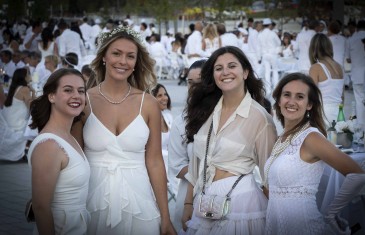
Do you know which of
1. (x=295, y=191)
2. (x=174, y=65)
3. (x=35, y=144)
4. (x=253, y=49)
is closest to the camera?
(x=35, y=144)

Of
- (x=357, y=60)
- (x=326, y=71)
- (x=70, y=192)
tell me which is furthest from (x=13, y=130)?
(x=70, y=192)

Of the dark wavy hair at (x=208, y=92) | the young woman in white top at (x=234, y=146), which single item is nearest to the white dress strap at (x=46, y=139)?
the young woman in white top at (x=234, y=146)

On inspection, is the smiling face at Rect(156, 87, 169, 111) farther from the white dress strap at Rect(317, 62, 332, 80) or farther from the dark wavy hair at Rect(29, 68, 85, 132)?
the dark wavy hair at Rect(29, 68, 85, 132)

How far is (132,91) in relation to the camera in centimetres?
459

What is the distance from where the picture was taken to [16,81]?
11781mm

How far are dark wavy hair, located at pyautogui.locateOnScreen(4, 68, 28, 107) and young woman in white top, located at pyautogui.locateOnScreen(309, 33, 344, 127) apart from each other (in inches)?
187

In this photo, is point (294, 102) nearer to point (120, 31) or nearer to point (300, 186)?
point (300, 186)

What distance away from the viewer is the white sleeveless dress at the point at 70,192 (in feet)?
13.2

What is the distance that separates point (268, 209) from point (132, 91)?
1111 millimetres

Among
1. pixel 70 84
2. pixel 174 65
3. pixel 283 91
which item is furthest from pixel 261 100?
pixel 174 65

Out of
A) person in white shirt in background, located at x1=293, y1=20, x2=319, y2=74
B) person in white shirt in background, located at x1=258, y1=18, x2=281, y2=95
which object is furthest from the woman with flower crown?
person in white shirt in background, located at x1=258, y1=18, x2=281, y2=95

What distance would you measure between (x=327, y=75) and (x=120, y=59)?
5.40 m

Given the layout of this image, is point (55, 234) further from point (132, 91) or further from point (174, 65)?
point (174, 65)

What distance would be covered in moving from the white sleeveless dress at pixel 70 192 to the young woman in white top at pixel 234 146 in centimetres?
74
